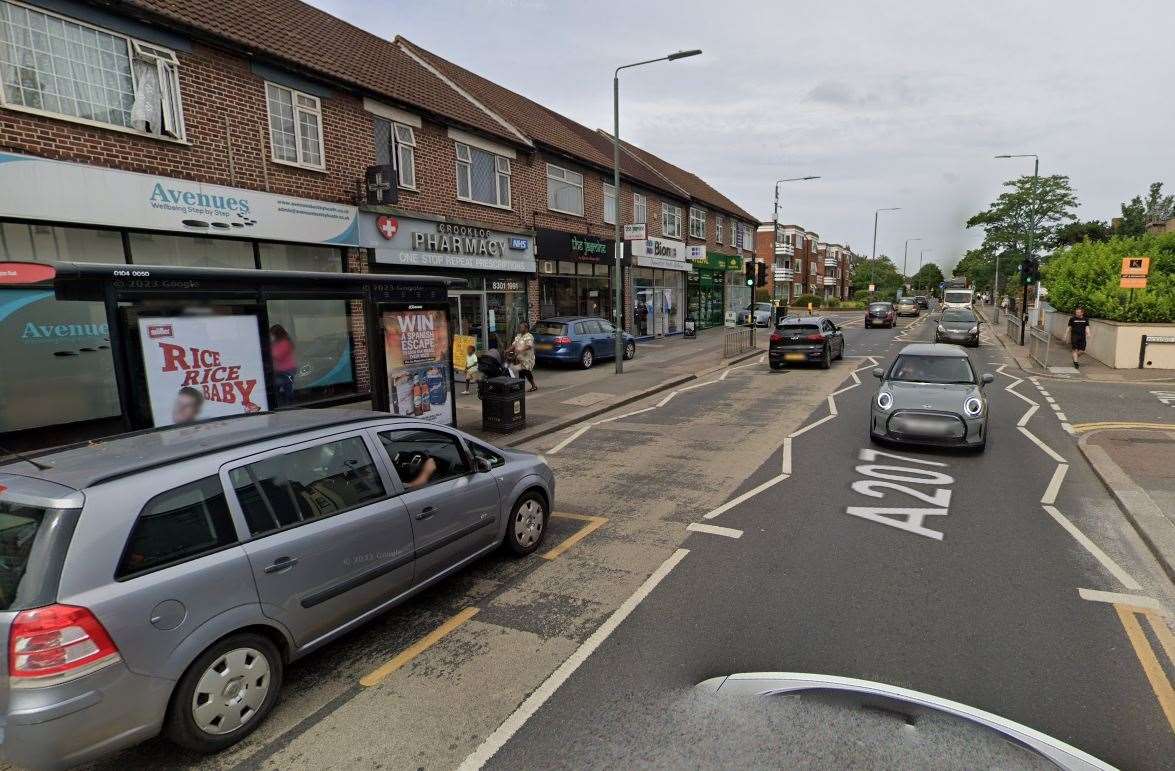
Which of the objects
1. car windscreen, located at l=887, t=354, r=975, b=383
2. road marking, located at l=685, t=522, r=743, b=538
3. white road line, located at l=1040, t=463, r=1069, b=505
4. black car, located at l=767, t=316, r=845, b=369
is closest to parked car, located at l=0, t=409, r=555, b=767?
road marking, located at l=685, t=522, r=743, b=538

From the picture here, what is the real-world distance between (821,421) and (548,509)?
730 cm

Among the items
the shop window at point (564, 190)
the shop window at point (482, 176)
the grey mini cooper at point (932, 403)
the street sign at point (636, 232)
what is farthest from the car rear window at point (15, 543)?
the shop window at point (564, 190)

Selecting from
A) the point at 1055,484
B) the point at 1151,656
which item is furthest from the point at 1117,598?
the point at 1055,484

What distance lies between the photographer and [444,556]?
4.73m

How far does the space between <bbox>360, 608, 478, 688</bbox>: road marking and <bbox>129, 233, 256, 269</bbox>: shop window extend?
808cm

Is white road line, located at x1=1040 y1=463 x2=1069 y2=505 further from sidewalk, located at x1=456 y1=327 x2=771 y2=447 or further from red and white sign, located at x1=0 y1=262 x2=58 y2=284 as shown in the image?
red and white sign, located at x1=0 y1=262 x2=58 y2=284

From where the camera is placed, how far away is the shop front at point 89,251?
880 centimetres

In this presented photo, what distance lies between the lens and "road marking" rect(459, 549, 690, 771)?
3.26 metres

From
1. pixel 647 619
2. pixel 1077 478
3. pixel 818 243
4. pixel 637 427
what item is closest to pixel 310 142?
pixel 637 427

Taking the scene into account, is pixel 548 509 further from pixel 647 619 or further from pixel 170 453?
pixel 170 453

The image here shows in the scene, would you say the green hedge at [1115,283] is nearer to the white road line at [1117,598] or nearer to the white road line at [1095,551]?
the white road line at [1095,551]

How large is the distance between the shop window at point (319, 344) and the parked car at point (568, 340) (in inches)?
251

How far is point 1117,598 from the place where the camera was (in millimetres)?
4816

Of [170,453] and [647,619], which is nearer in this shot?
[170,453]
